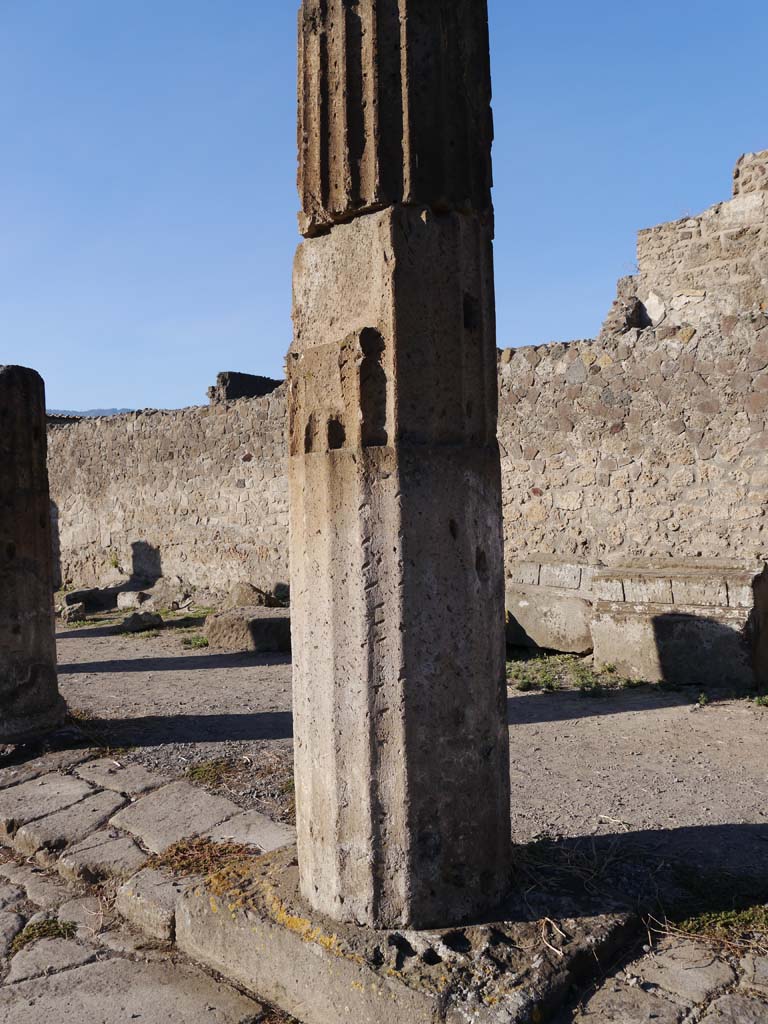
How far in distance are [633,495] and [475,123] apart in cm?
565

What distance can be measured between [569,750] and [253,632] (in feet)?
13.9

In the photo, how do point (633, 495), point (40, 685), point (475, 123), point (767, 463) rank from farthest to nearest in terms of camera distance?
point (633, 495), point (767, 463), point (40, 685), point (475, 123)

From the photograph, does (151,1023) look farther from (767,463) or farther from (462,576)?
(767,463)

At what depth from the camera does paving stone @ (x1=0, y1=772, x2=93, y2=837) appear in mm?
4086

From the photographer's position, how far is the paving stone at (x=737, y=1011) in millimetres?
2205

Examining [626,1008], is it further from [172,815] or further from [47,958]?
[172,815]

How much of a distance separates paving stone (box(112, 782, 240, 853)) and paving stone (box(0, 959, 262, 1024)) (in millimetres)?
774

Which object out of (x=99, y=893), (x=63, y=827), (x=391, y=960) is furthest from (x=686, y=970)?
(x=63, y=827)

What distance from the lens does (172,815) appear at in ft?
12.7

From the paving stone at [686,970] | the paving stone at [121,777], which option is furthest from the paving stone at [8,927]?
the paving stone at [686,970]

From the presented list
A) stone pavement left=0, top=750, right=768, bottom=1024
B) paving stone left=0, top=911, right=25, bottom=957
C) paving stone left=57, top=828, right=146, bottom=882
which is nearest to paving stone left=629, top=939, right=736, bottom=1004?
stone pavement left=0, top=750, right=768, bottom=1024

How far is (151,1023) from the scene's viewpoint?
250 centimetres

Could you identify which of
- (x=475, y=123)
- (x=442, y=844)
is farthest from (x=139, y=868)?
A: (x=475, y=123)

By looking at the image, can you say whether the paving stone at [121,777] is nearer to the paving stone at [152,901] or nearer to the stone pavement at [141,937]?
the stone pavement at [141,937]
